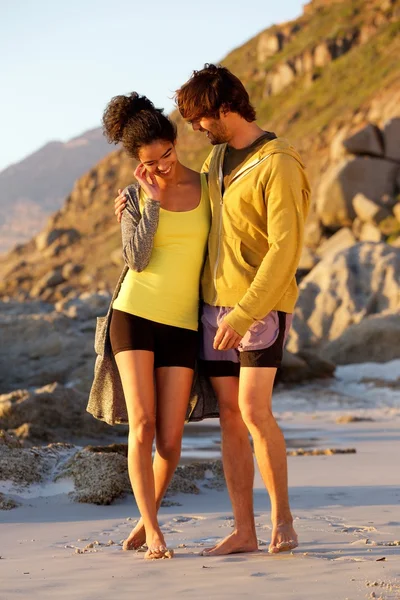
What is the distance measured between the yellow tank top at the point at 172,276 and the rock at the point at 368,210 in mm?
30703

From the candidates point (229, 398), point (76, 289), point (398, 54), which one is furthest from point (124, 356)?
point (398, 54)

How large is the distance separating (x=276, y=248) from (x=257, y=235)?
0.20 meters

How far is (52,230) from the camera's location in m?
70.9

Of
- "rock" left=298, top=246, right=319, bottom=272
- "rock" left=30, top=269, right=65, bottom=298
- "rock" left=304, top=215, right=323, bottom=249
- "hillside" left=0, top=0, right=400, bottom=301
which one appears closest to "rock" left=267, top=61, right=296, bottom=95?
"hillside" left=0, top=0, right=400, bottom=301

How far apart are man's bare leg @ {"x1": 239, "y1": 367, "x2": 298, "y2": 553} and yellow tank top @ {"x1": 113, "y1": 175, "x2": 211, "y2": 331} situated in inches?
15.8

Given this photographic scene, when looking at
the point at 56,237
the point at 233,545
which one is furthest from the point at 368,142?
the point at 56,237

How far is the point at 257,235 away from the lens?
14.9 feet

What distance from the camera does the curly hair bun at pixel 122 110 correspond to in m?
4.63

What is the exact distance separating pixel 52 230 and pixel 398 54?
25.9 metres

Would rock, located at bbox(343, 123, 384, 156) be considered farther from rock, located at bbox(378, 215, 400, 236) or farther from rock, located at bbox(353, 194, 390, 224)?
rock, located at bbox(378, 215, 400, 236)

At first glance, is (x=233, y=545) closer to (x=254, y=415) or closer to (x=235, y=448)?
A: (x=235, y=448)

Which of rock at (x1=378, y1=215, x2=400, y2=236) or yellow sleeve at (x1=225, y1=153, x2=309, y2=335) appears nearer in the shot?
yellow sleeve at (x1=225, y1=153, x2=309, y2=335)

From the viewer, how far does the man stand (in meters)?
4.36

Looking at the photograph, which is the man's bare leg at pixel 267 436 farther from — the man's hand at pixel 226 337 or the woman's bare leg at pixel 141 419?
the woman's bare leg at pixel 141 419
